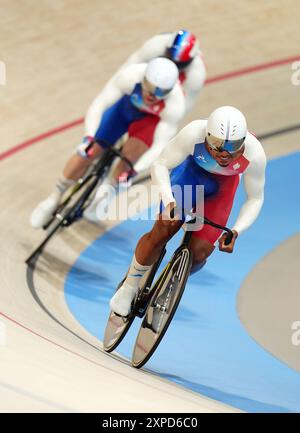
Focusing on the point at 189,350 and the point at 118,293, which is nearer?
the point at 118,293

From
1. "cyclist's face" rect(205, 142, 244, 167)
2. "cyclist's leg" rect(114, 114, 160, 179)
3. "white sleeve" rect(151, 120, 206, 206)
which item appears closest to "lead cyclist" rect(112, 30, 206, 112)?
"cyclist's leg" rect(114, 114, 160, 179)

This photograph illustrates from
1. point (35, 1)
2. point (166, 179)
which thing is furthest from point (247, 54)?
point (166, 179)

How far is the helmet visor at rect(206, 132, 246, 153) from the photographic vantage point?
13.8 feet

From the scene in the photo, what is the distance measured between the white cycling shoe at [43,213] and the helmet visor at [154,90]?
1.12 metres

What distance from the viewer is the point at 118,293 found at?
4773mm

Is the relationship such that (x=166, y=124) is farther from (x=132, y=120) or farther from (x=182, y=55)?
(x=182, y=55)

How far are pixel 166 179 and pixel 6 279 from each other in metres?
1.58

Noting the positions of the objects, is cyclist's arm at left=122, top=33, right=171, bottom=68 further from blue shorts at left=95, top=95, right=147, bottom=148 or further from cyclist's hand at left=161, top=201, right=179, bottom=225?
cyclist's hand at left=161, top=201, right=179, bottom=225

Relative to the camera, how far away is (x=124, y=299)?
15.6 ft

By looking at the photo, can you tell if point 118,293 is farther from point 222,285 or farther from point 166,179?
point 222,285

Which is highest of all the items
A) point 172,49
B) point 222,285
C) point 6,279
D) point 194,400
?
point 172,49

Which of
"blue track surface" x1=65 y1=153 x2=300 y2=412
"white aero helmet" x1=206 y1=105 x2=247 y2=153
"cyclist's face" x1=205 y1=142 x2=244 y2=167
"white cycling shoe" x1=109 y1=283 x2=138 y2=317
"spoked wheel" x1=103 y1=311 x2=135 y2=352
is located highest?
"white aero helmet" x1=206 y1=105 x2=247 y2=153

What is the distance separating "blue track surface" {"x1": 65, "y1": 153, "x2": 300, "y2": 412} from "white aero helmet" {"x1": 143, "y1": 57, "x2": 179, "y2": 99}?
→ 131 centimetres
